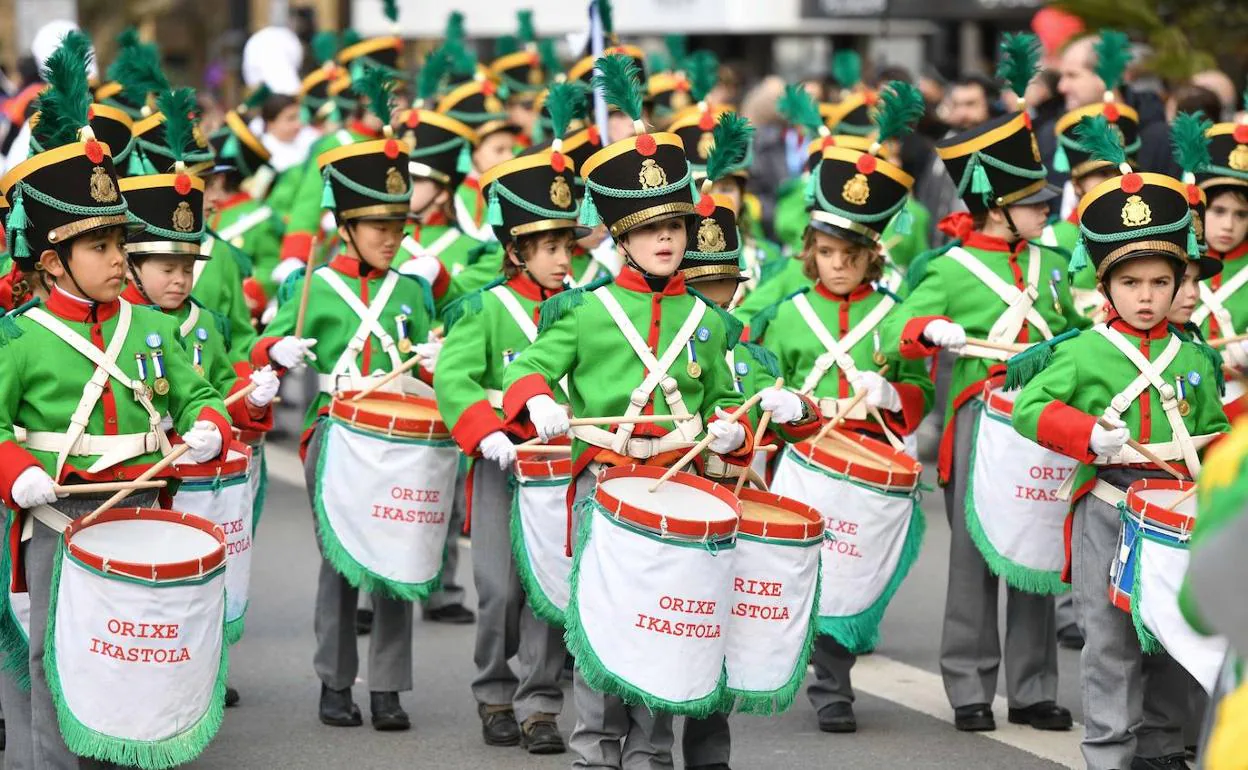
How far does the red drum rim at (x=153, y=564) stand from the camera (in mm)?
5891

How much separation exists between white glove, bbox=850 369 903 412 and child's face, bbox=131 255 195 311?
2.45m

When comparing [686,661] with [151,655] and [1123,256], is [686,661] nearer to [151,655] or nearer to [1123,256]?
[151,655]

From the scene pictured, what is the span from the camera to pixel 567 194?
7715mm

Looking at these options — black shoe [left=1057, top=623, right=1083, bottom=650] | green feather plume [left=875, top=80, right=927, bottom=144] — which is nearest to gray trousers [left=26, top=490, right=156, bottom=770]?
green feather plume [left=875, top=80, right=927, bottom=144]

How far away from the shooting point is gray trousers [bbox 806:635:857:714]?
7.85 metres

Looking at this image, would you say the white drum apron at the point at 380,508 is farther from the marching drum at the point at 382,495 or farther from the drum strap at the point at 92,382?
the drum strap at the point at 92,382

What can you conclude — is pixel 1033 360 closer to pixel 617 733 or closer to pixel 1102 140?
pixel 1102 140

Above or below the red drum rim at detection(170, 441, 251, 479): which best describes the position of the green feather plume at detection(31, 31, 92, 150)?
above

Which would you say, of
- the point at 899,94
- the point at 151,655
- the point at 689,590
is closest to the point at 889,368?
the point at 899,94

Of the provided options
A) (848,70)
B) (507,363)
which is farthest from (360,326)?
(848,70)

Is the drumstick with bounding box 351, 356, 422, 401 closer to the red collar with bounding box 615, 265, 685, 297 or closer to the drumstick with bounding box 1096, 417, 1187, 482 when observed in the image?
the red collar with bounding box 615, 265, 685, 297

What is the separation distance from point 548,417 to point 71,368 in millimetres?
1361

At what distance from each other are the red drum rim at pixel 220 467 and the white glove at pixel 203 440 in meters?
0.80

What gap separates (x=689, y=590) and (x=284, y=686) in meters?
2.95
